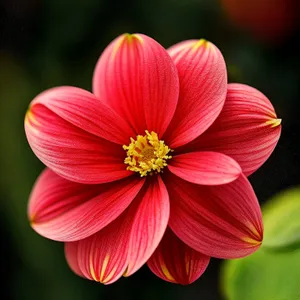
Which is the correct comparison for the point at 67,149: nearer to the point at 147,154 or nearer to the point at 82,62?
the point at 147,154

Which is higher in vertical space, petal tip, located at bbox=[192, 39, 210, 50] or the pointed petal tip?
petal tip, located at bbox=[192, 39, 210, 50]

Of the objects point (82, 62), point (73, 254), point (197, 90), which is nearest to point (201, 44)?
point (197, 90)

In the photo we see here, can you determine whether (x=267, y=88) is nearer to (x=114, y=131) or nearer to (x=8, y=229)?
(x=114, y=131)

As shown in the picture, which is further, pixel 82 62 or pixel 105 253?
pixel 82 62

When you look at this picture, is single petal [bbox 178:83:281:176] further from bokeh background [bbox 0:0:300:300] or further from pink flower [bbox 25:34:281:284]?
bokeh background [bbox 0:0:300:300]

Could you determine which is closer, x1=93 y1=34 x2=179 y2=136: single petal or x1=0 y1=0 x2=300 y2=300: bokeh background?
x1=93 y1=34 x2=179 y2=136: single petal

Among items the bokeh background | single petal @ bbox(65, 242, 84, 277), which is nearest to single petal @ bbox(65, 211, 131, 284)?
single petal @ bbox(65, 242, 84, 277)

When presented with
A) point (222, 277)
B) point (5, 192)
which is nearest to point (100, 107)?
point (222, 277)

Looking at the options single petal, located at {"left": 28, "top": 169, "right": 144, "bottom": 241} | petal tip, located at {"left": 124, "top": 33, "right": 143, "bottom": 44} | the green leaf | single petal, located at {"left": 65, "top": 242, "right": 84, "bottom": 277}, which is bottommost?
the green leaf
